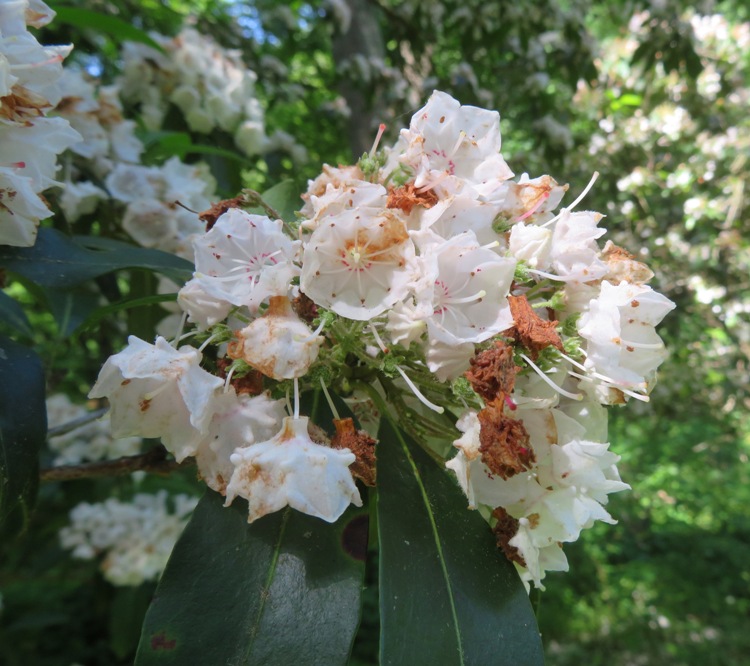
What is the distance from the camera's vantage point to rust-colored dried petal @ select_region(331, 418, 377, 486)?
0.64 metres

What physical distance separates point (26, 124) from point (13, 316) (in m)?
0.34

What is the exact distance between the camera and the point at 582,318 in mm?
673

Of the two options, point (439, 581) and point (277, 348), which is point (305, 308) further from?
point (439, 581)

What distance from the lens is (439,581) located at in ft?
2.13

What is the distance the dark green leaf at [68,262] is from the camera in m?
0.85

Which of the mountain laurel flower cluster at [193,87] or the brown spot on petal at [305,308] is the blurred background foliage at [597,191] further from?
Answer: the brown spot on petal at [305,308]

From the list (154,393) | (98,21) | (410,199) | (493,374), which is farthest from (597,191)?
(154,393)

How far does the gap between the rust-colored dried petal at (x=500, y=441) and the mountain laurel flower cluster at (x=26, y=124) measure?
0.56m

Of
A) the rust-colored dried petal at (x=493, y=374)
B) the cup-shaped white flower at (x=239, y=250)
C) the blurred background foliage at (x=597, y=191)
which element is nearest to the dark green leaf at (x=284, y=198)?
the cup-shaped white flower at (x=239, y=250)

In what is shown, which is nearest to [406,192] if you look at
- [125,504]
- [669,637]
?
[125,504]

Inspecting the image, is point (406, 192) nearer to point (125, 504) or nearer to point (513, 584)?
point (513, 584)

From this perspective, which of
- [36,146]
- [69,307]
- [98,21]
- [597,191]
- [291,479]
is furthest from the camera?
[597,191]

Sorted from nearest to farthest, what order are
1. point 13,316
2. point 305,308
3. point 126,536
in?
point 305,308, point 13,316, point 126,536

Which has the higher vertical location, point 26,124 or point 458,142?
point 458,142
